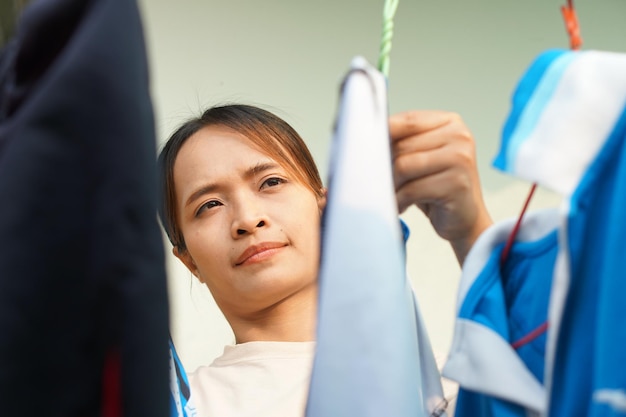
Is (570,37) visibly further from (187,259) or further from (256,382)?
(187,259)

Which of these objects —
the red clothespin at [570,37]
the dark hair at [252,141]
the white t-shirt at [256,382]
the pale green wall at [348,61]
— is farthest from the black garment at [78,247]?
the pale green wall at [348,61]

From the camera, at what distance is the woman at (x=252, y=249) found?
0.82 metres

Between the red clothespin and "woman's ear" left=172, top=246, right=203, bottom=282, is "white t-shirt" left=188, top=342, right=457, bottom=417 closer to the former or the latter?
"woman's ear" left=172, top=246, right=203, bottom=282

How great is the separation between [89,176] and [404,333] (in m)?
0.22

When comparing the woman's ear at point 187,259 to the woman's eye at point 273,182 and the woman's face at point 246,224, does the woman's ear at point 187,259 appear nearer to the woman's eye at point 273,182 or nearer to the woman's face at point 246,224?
the woman's face at point 246,224

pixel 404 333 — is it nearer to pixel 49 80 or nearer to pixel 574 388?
pixel 574 388

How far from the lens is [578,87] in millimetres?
427

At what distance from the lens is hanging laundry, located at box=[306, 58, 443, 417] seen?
435 mm

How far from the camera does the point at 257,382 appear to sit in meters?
0.84

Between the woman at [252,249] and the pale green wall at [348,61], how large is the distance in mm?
514

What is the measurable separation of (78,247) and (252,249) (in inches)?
19.2

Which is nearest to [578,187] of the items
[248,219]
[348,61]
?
[248,219]

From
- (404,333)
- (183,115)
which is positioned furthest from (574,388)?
(183,115)

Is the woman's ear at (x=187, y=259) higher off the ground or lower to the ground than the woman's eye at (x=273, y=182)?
lower
